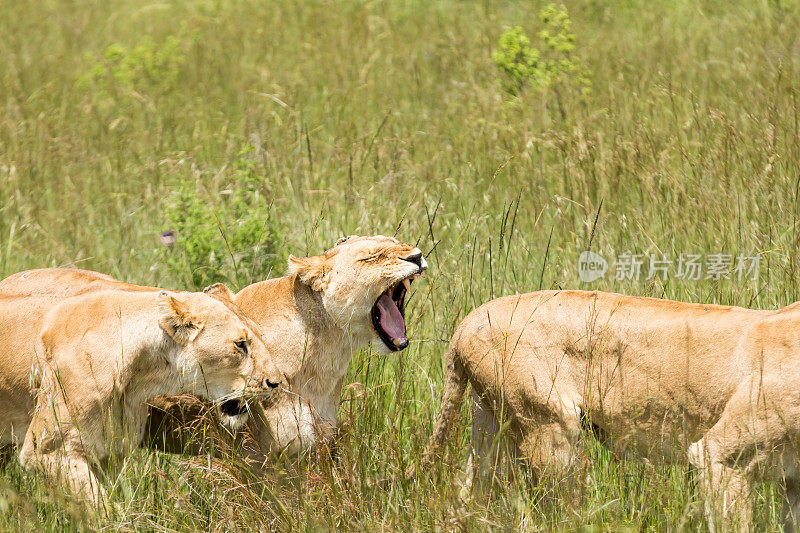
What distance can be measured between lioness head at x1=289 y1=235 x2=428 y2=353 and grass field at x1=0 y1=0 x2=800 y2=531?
0.52 ft

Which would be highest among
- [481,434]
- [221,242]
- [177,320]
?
[177,320]

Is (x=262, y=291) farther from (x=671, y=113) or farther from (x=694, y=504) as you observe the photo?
(x=671, y=113)

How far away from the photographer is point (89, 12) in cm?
1209

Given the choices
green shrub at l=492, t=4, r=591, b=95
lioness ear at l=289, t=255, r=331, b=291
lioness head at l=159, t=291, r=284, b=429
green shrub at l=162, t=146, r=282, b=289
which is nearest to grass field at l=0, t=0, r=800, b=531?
green shrub at l=162, t=146, r=282, b=289

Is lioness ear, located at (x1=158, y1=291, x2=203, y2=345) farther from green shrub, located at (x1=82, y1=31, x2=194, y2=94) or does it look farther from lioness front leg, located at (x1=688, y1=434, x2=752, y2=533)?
green shrub, located at (x1=82, y1=31, x2=194, y2=94)

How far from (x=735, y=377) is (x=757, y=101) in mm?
4059

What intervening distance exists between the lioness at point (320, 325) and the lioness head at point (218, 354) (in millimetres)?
114

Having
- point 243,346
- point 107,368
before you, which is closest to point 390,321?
point 243,346

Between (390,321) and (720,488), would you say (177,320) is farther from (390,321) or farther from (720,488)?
(720,488)

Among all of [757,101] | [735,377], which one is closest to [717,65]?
[757,101]

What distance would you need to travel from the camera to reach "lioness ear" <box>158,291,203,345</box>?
343 cm

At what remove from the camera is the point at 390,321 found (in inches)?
149

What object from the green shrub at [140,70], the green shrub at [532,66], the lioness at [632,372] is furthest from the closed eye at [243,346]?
the green shrub at [140,70]

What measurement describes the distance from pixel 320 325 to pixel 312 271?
0.21 m
